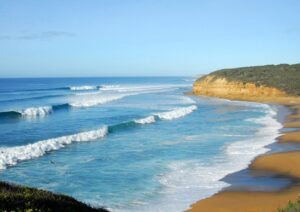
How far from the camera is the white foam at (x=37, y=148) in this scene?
19969mm

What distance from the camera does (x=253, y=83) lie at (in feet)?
208

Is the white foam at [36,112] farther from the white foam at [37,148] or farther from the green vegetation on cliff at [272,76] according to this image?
the green vegetation on cliff at [272,76]

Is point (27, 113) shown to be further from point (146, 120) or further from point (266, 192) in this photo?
point (266, 192)

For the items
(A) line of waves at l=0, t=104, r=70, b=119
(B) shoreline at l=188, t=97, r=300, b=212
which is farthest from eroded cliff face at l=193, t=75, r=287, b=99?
(B) shoreline at l=188, t=97, r=300, b=212

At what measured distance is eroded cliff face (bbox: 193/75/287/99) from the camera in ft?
201

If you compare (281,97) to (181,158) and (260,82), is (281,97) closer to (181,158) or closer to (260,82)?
(260,82)

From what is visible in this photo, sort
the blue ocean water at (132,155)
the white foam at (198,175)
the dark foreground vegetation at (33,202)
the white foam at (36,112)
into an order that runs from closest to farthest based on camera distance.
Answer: the dark foreground vegetation at (33,202) → the white foam at (198,175) → the blue ocean water at (132,155) → the white foam at (36,112)

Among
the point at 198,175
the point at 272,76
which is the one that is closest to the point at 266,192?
the point at 198,175

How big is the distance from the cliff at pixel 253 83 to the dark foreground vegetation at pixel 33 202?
5479 cm

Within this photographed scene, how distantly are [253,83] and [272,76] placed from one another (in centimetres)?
410

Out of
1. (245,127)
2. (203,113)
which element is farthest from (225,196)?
(203,113)

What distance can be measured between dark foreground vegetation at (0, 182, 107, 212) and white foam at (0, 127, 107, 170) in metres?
11.9

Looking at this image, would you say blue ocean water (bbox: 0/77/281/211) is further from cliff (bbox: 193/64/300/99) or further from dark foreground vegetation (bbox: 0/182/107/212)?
cliff (bbox: 193/64/300/99)

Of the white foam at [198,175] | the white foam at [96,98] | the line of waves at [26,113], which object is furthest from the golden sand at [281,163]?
the white foam at [96,98]
